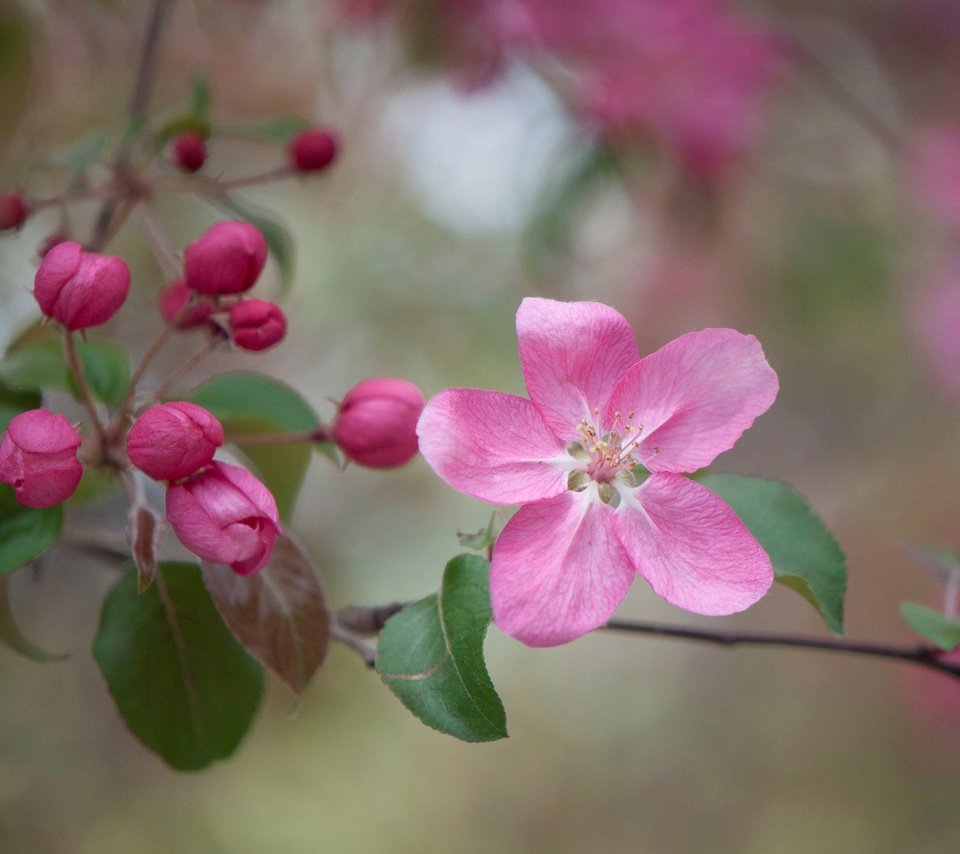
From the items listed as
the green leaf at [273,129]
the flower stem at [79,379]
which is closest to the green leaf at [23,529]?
the flower stem at [79,379]

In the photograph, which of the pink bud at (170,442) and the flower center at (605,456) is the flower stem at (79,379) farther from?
the flower center at (605,456)

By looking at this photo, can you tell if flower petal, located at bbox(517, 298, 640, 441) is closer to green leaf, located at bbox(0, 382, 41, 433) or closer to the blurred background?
green leaf, located at bbox(0, 382, 41, 433)

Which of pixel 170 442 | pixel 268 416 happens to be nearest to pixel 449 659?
pixel 170 442

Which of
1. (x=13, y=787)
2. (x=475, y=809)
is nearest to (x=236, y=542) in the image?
(x=13, y=787)

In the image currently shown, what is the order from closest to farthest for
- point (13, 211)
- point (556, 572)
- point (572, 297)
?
point (556, 572), point (13, 211), point (572, 297)

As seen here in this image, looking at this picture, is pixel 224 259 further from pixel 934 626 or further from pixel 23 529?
pixel 934 626

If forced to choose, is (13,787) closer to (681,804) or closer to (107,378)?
(107,378)

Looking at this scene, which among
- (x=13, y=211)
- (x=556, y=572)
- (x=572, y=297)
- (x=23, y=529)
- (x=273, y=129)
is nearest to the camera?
(x=556, y=572)
